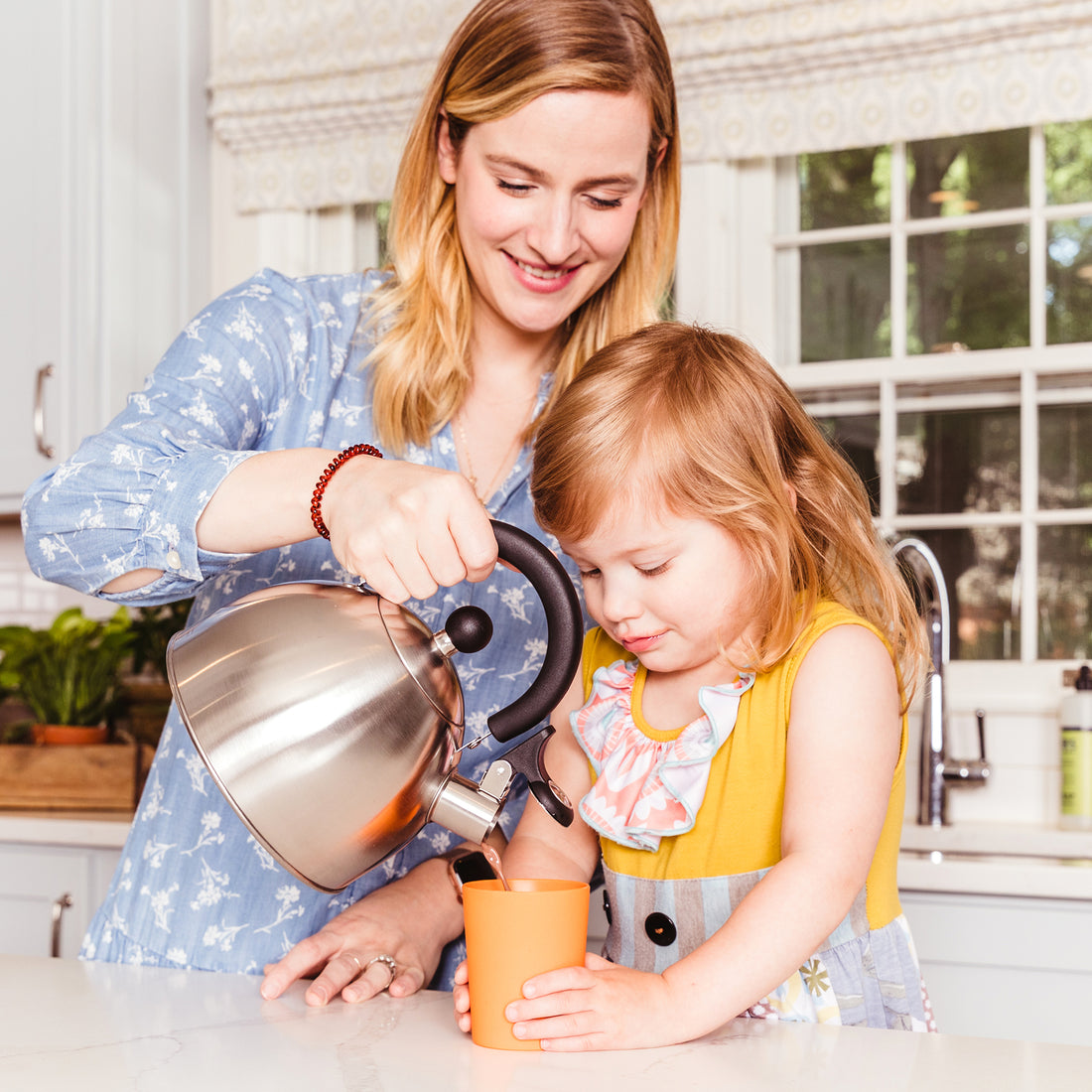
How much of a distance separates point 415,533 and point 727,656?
346 mm

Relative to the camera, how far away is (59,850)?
2062mm

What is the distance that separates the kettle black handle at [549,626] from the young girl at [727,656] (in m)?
0.20

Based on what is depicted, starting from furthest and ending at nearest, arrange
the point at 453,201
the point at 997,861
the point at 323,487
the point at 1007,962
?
the point at 997,861
the point at 1007,962
the point at 453,201
the point at 323,487

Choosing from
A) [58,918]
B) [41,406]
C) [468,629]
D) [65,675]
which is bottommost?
[58,918]

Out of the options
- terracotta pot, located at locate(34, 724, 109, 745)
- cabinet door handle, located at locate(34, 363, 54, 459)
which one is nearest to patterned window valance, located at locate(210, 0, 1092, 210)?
cabinet door handle, located at locate(34, 363, 54, 459)

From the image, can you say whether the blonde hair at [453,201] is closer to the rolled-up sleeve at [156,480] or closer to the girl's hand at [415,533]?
the rolled-up sleeve at [156,480]

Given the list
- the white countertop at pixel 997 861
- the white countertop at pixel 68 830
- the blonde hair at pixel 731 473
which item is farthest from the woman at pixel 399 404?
the white countertop at pixel 68 830

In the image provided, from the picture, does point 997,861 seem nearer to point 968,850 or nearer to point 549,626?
point 968,850

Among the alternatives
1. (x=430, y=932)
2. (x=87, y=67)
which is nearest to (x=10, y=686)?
(x=87, y=67)

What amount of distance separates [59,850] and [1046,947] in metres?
1.58

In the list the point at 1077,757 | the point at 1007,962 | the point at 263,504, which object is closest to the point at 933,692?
the point at 1077,757

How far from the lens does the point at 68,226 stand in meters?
2.50

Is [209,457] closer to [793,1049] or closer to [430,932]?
[430,932]

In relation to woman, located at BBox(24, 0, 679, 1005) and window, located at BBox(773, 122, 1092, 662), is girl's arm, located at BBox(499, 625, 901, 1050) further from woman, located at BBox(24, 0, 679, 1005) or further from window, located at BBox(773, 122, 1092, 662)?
window, located at BBox(773, 122, 1092, 662)
